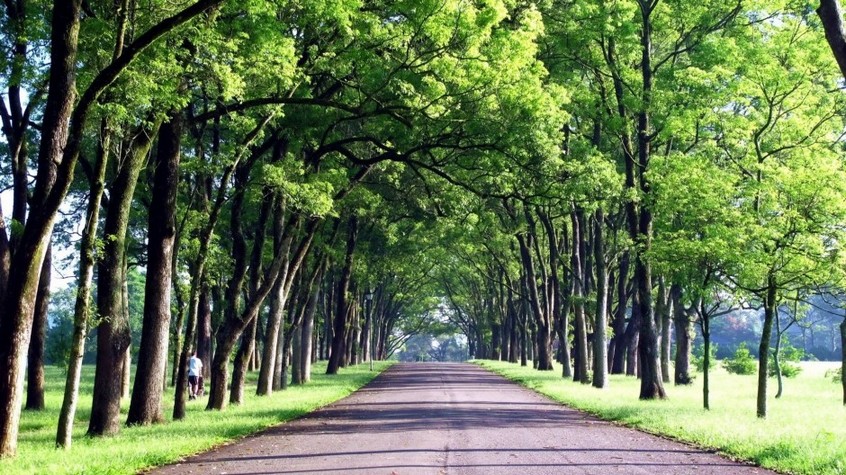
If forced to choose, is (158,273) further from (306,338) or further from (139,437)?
(306,338)

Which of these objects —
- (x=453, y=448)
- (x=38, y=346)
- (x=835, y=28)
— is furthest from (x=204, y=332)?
(x=835, y=28)

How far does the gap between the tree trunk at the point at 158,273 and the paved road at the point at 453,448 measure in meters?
2.71

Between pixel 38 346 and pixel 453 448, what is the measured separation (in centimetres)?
1289

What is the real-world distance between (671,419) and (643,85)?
11427 millimetres

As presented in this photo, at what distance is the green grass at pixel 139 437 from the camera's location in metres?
10.6

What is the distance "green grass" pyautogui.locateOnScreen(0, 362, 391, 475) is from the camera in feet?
34.8

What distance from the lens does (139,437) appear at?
14.1m

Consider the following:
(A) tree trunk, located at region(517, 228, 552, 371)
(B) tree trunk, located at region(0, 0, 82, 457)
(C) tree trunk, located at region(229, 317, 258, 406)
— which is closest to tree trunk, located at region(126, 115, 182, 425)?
(B) tree trunk, located at region(0, 0, 82, 457)

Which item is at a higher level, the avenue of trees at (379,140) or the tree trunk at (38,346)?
the avenue of trees at (379,140)

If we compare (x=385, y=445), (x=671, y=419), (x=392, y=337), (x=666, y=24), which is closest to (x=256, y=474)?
(x=385, y=445)

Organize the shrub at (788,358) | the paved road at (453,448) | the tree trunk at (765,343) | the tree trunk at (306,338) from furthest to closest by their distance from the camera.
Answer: the shrub at (788,358)
the tree trunk at (306,338)
the tree trunk at (765,343)
the paved road at (453,448)

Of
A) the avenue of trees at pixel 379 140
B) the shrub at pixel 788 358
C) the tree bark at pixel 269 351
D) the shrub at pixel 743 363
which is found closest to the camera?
the avenue of trees at pixel 379 140

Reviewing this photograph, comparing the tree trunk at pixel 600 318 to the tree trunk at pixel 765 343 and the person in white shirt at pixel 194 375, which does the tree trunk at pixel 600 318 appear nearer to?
the tree trunk at pixel 765 343

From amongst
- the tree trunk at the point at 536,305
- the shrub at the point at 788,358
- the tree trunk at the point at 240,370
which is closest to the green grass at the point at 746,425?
the tree trunk at the point at 240,370
